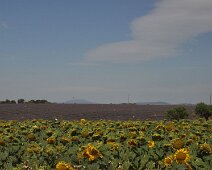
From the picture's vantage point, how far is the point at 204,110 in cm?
4297

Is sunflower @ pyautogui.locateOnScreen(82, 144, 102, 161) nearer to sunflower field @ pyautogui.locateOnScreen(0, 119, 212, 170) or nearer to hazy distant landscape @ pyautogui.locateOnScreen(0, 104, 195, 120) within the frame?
sunflower field @ pyautogui.locateOnScreen(0, 119, 212, 170)

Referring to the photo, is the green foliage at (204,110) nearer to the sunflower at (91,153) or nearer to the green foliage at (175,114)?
the green foliage at (175,114)

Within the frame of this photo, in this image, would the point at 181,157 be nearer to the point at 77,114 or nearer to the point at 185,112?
the point at 185,112

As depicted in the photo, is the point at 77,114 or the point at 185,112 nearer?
the point at 185,112

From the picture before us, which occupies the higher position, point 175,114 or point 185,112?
point 185,112

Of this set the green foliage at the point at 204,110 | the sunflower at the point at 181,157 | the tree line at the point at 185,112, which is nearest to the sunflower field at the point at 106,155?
the sunflower at the point at 181,157

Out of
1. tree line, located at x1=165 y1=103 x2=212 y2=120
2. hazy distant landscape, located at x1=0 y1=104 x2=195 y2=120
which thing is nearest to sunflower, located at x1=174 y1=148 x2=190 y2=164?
tree line, located at x1=165 y1=103 x2=212 y2=120

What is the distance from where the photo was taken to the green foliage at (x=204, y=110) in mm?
42513

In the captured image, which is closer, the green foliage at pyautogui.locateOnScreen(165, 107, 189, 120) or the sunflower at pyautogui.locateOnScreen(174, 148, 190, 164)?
the sunflower at pyautogui.locateOnScreen(174, 148, 190, 164)

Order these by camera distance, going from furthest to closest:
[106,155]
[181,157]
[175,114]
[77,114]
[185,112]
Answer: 1. [77,114]
2. [185,112]
3. [175,114]
4. [106,155]
5. [181,157]

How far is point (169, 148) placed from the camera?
10195 mm

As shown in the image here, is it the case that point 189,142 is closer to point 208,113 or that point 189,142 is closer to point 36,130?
point 36,130

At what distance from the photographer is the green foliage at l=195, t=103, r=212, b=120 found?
42.5 metres

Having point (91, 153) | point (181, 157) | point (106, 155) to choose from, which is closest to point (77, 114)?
point (106, 155)
